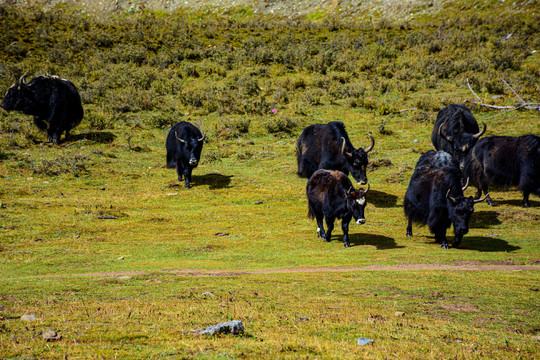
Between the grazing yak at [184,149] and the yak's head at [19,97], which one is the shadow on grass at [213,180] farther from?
the yak's head at [19,97]

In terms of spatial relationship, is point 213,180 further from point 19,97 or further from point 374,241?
point 19,97

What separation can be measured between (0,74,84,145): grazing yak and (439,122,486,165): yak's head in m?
20.3

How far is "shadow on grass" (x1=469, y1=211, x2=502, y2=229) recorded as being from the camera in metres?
14.9

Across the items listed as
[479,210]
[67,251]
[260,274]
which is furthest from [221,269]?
[479,210]

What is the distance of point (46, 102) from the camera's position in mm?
24203

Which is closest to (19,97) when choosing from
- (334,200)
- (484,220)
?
(334,200)

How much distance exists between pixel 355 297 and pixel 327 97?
29.4 m

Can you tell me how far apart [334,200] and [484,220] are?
6.46m

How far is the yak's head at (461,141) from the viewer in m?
18.3

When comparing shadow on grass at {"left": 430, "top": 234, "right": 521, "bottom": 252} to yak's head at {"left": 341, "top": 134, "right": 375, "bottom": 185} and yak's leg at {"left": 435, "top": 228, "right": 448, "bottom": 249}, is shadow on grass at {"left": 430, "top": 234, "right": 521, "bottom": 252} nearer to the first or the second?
yak's leg at {"left": 435, "top": 228, "right": 448, "bottom": 249}

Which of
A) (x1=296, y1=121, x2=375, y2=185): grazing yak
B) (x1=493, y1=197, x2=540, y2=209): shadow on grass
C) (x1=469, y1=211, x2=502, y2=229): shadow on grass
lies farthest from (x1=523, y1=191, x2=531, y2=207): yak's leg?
(x1=296, y1=121, x2=375, y2=185): grazing yak

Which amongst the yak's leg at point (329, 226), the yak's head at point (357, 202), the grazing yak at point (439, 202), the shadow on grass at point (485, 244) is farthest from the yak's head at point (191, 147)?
the shadow on grass at point (485, 244)

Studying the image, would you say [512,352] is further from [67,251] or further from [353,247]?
[67,251]

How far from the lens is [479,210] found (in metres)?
16.4
